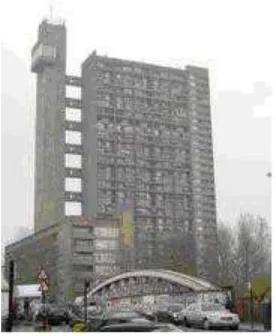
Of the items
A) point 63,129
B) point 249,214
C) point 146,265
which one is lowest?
point 146,265

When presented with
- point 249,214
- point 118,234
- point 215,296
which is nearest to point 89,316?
point 215,296

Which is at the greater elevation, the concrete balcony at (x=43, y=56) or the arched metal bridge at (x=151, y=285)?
the concrete balcony at (x=43, y=56)

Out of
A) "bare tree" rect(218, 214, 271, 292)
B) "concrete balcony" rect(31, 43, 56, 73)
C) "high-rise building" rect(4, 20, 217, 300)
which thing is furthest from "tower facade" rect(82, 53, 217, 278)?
"bare tree" rect(218, 214, 271, 292)

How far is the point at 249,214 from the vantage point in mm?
81562

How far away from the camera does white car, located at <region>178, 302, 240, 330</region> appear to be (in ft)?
102

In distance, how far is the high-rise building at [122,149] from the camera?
119 metres

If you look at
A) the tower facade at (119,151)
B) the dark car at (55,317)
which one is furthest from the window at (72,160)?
the dark car at (55,317)

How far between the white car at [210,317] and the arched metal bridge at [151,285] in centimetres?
1259

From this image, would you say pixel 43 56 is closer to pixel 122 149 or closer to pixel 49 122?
pixel 49 122

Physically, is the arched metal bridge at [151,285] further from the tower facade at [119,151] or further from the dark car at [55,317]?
the tower facade at [119,151]

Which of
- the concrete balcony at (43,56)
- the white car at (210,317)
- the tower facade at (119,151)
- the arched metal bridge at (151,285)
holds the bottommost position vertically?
the arched metal bridge at (151,285)

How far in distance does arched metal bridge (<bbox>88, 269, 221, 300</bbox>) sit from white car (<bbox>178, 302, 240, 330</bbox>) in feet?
41.3

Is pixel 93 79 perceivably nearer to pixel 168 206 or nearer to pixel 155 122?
pixel 155 122

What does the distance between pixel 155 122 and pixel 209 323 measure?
337 feet
